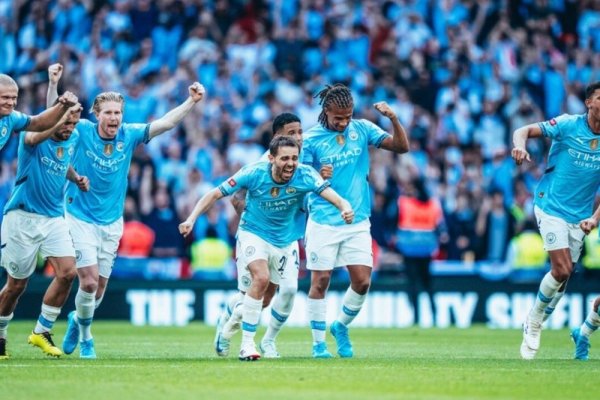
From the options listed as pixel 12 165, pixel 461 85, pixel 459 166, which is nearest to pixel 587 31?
pixel 461 85

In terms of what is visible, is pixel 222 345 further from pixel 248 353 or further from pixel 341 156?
pixel 341 156

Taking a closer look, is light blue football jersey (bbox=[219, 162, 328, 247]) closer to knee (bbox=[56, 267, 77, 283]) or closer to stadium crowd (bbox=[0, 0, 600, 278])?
knee (bbox=[56, 267, 77, 283])

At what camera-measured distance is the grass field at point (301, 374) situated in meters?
10.8

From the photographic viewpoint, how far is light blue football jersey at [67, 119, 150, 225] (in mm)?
14688

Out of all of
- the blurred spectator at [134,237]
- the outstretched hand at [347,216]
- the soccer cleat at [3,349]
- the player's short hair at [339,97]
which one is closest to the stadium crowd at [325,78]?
the blurred spectator at [134,237]

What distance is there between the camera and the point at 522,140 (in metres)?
14.1

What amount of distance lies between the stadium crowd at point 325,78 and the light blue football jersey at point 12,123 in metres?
11.5

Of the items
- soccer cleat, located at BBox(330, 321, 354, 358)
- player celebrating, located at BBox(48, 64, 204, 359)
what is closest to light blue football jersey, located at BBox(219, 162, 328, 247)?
player celebrating, located at BBox(48, 64, 204, 359)

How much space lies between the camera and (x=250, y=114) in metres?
27.5

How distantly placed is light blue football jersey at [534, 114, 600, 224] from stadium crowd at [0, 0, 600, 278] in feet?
32.2

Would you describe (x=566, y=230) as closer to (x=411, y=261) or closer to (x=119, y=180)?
(x=119, y=180)

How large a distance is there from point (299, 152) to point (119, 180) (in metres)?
1.99

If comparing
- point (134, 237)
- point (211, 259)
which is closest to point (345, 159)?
point (211, 259)

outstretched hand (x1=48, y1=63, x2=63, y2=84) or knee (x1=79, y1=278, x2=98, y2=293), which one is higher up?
outstretched hand (x1=48, y1=63, x2=63, y2=84)
